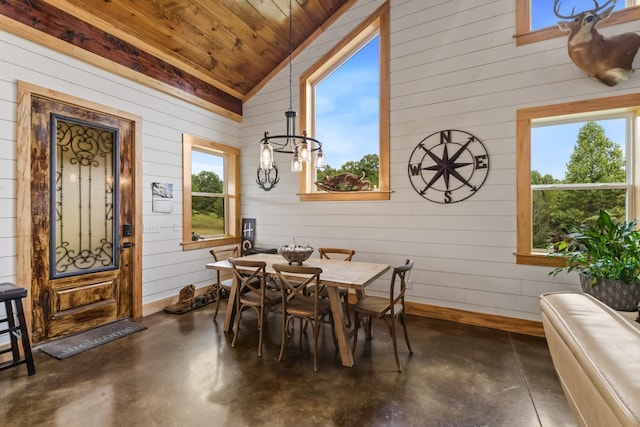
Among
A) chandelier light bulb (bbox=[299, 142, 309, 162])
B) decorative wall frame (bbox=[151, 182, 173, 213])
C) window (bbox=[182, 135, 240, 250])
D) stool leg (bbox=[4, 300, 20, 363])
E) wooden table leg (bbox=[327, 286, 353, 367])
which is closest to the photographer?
stool leg (bbox=[4, 300, 20, 363])

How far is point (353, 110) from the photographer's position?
173 inches

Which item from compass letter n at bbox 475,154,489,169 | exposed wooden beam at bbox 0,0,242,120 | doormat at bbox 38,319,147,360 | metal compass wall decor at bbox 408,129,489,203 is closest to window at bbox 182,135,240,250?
exposed wooden beam at bbox 0,0,242,120

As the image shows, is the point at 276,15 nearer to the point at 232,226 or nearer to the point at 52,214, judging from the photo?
the point at 232,226

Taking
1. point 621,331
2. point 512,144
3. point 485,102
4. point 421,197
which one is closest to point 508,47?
point 485,102

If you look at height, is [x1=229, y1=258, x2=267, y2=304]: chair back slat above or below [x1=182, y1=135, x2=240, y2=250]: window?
below

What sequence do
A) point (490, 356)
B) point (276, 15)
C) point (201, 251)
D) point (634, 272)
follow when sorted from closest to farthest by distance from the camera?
point (634, 272) → point (490, 356) → point (276, 15) → point (201, 251)

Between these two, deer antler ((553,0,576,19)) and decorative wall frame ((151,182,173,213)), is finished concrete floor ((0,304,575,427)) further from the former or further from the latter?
deer antler ((553,0,576,19))

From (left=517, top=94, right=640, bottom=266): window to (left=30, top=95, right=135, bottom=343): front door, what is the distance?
14.8 feet

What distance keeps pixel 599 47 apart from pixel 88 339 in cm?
565

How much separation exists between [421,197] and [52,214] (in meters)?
3.99

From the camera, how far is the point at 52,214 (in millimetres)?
2965

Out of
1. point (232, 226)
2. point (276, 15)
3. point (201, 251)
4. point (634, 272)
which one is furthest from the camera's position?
point (232, 226)

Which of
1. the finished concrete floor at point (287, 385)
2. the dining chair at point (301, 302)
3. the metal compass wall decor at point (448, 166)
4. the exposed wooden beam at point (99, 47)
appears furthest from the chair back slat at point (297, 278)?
the exposed wooden beam at point (99, 47)

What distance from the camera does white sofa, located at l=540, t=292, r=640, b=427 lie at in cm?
72
